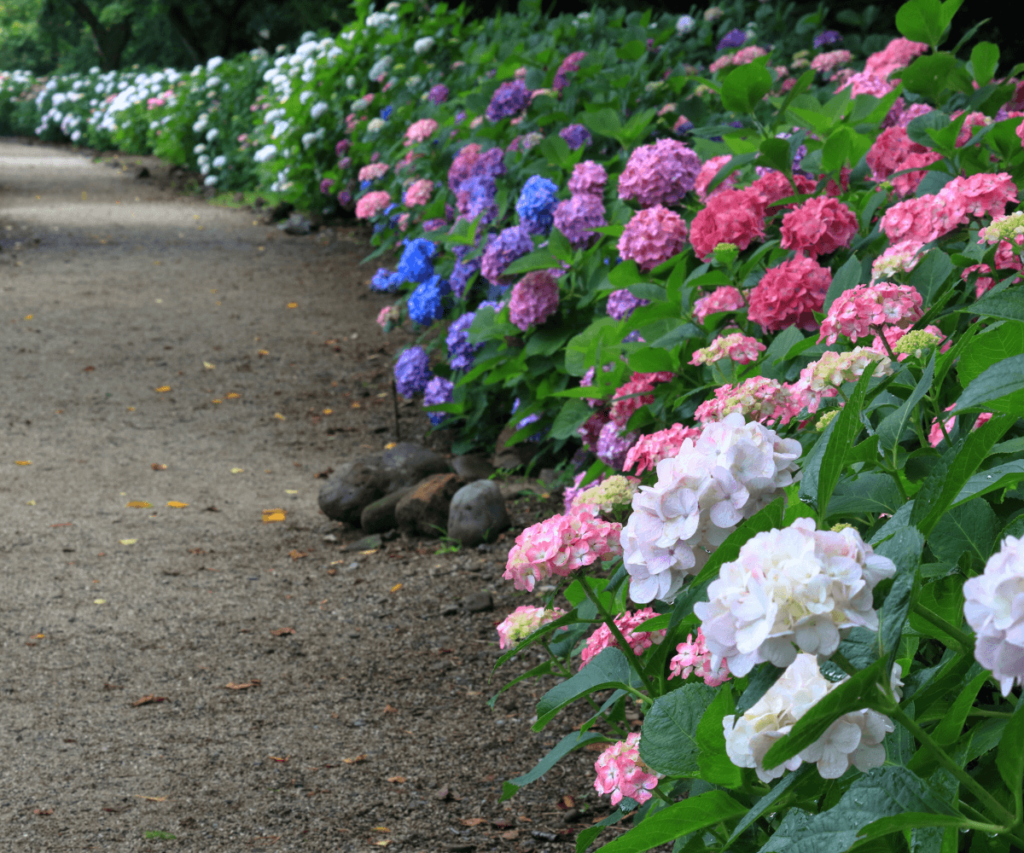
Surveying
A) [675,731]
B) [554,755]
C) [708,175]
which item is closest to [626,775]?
[554,755]

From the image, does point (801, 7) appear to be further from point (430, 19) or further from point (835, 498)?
point (835, 498)

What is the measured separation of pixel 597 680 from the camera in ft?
4.38

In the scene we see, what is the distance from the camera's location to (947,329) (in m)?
1.62

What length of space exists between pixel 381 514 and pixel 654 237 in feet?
5.66

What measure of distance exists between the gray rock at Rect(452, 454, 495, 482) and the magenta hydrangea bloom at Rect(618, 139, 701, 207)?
159 cm

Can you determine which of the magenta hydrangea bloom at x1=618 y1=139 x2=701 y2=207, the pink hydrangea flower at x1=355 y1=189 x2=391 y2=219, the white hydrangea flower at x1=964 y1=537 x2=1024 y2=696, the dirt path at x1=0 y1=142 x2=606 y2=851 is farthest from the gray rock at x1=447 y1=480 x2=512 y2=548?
the white hydrangea flower at x1=964 y1=537 x2=1024 y2=696

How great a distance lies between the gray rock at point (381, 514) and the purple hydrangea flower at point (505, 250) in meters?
0.93

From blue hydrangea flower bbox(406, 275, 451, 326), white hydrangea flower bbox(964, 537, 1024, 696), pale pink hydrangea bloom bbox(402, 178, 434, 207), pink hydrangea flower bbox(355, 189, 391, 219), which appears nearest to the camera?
white hydrangea flower bbox(964, 537, 1024, 696)

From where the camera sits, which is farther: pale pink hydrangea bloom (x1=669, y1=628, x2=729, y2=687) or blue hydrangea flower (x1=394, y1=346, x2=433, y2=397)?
blue hydrangea flower (x1=394, y1=346, x2=433, y2=397)

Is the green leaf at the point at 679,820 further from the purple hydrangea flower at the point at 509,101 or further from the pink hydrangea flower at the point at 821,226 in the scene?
the purple hydrangea flower at the point at 509,101

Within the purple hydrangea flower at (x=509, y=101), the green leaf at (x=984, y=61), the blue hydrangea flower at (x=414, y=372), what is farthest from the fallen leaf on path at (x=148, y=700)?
the purple hydrangea flower at (x=509, y=101)

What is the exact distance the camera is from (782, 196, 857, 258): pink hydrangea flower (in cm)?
212

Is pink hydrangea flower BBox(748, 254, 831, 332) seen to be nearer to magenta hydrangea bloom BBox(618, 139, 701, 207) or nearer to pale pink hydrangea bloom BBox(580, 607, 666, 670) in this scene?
pale pink hydrangea bloom BBox(580, 607, 666, 670)

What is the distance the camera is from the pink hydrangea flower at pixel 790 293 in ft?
6.56
